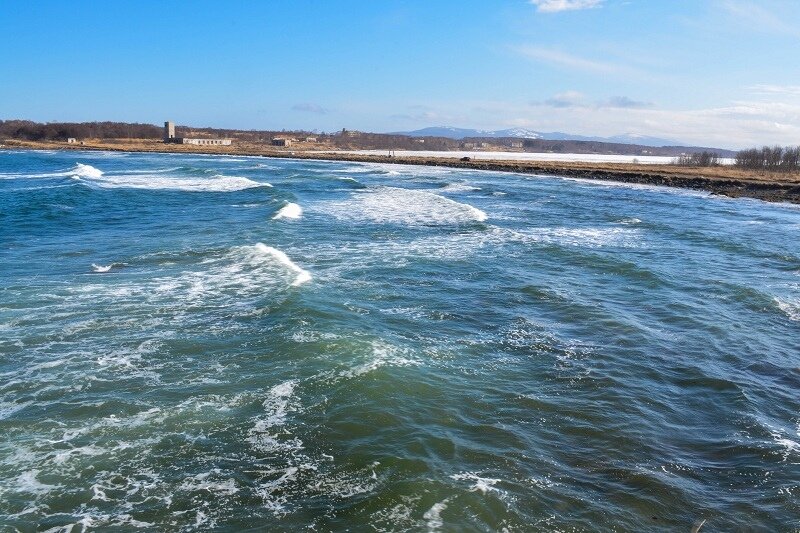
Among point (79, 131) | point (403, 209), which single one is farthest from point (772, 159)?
point (79, 131)

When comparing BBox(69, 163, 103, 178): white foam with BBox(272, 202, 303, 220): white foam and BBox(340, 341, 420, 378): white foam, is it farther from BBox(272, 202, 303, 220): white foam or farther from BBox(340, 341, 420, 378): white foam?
BBox(340, 341, 420, 378): white foam

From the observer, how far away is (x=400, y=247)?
916 inches

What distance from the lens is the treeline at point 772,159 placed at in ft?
236

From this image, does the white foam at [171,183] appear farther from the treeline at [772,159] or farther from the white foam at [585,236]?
the treeline at [772,159]

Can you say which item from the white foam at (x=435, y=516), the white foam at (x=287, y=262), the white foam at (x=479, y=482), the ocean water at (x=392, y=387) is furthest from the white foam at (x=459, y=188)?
the white foam at (x=435, y=516)

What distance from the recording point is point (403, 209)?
36.3 m

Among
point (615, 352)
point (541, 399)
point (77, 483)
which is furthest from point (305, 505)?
point (615, 352)

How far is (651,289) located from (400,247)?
9.53 m

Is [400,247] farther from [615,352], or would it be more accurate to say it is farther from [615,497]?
[615,497]

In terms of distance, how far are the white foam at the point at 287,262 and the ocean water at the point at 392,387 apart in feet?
0.30

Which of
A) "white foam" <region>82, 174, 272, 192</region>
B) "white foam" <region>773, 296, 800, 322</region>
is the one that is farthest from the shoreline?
"white foam" <region>82, 174, 272, 192</region>

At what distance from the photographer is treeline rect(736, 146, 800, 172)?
7188cm

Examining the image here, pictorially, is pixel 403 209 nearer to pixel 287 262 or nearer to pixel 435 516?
pixel 287 262

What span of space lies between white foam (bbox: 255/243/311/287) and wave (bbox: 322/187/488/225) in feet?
32.6
